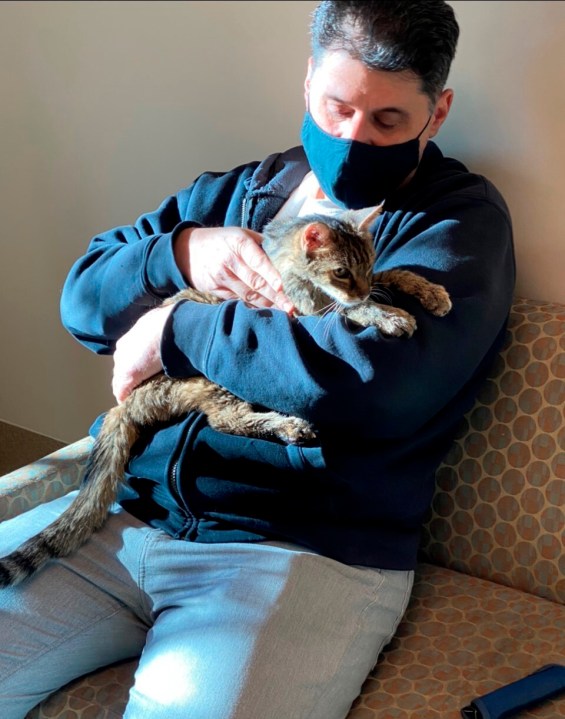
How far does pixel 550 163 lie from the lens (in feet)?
5.90

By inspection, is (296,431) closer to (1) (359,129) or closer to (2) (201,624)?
(2) (201,624)

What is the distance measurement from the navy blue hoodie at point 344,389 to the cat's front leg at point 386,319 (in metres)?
0.02

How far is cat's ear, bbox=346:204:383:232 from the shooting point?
5.12 feet

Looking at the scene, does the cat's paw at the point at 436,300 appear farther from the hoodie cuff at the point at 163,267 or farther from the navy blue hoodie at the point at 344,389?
the hoodie cuff at the point at 163,267

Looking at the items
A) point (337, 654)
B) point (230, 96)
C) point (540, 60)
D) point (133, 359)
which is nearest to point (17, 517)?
point (133, 359)

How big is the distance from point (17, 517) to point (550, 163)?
1.56 meters

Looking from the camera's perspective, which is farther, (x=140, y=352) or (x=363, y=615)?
(x=140, y=352)

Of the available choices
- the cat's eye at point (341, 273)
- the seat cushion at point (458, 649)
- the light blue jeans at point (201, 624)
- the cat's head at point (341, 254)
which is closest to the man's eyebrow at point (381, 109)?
the cat's head at point (341, 254)

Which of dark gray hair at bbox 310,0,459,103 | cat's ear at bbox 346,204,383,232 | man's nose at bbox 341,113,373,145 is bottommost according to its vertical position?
cat's ear at bbox 346,204,383,232

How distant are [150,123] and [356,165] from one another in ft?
3.32

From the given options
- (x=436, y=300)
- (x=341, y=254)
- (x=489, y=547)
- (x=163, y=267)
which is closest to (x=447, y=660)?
(x=489, y=547)

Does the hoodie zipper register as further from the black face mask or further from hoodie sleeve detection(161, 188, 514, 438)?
hoodie sleeve detection(161, 188, 514, 438)

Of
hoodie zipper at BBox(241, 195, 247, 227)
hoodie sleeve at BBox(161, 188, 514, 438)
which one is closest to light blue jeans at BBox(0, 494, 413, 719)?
hoodie sleeve at BBox(161, 188, 514, 438)

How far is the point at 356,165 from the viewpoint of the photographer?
62.7 inches
